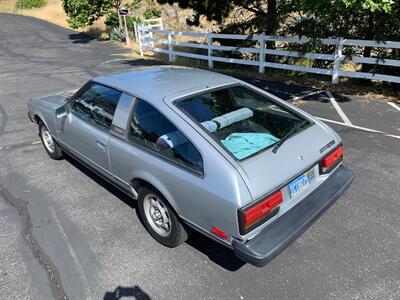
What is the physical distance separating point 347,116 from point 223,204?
17.9 ft

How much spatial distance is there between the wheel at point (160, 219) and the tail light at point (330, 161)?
1.48 m

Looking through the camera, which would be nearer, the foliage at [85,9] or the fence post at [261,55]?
the fence post at [261,55]

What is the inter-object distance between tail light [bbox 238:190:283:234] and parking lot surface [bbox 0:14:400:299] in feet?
2.22

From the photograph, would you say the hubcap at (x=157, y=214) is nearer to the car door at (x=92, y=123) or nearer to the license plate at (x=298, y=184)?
the car door at (x=92, y=123)

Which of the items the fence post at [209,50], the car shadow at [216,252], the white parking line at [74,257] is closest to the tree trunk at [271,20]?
the fence post at [209,50]

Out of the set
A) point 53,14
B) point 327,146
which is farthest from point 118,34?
point 327,146

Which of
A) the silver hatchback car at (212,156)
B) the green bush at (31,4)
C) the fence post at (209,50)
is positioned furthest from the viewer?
the green bush at (31,4)

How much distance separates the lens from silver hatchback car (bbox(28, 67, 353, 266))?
2.84 m

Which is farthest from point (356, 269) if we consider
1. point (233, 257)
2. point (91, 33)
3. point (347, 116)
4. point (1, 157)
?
point (91, 33)

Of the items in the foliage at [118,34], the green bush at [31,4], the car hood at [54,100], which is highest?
the green bush at [31,4]

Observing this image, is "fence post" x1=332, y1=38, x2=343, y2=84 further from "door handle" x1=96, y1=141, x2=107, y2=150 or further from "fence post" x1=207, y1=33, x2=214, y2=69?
"door handle" x1=96, y1=141, x2=107, y2=150

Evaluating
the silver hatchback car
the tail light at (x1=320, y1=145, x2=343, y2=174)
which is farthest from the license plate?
the tail light at (x1=320, y1=145, x2=343, y2=174)

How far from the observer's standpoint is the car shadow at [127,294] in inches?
121

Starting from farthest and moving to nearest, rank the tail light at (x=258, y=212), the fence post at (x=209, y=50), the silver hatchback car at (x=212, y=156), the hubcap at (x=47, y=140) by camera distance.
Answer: the fence post at (x=209, y=50) < the hubcap at (x=47, y=140) < the silver hatchback car at (x=212, y=156) < the tail light at (x=258, y=212)
